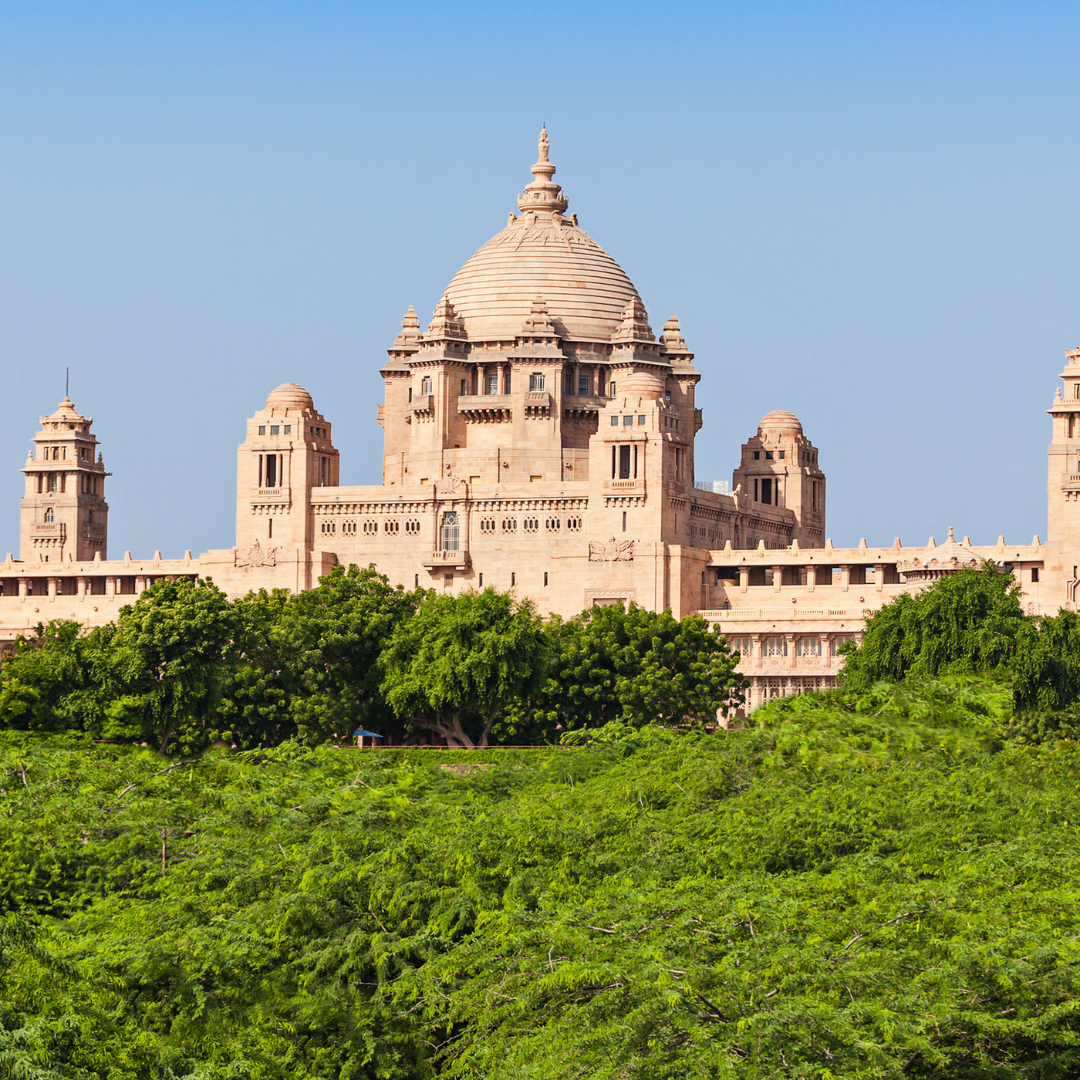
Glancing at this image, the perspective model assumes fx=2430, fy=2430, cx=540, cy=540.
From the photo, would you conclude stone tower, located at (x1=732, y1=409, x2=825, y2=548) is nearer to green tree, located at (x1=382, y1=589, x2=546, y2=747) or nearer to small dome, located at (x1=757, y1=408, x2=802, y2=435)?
small dome, located at (x1=757, y1=408, x2=802, y2=435)

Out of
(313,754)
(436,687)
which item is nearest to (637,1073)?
(313,754)

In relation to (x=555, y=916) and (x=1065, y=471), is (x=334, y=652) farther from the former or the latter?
(x=555, y=916)

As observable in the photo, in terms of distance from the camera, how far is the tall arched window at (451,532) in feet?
356

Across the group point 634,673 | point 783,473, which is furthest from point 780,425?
point 634,673

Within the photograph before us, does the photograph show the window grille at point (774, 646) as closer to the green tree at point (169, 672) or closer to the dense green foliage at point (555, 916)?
the green tree at point (169, 672)

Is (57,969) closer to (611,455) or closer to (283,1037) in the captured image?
(283,1037)

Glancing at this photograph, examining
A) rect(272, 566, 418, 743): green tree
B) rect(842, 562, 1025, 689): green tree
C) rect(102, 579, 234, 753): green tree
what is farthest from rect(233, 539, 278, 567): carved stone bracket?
rect(842, 562, 1025, 689): green tree

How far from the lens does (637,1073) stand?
34906mm

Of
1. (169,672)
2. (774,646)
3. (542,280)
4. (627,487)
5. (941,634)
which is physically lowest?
(169,672)

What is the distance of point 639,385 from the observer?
10894cm

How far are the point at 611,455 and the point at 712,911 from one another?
222 ft

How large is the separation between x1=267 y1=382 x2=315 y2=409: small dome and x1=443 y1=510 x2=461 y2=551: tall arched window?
32.6 feet

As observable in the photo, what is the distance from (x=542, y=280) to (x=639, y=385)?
1343cm

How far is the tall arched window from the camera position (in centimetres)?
10862
